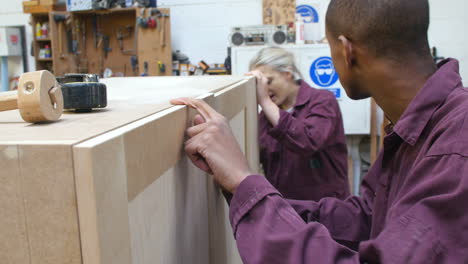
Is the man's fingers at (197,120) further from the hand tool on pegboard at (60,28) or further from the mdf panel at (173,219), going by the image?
→ the hand tool on pegboard at (60,28)

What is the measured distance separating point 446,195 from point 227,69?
352 cm

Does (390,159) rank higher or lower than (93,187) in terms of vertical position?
lower

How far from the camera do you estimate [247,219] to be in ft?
2.31

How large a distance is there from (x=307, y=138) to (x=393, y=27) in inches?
46.6

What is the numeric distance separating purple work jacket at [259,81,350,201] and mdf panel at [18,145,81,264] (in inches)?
68.2

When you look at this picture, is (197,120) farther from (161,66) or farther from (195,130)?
(161,66)

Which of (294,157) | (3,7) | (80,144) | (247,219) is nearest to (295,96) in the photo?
(294,157)

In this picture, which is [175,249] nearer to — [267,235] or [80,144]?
[267,235]

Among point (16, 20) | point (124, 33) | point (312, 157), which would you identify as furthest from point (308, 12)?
point (16, 20)

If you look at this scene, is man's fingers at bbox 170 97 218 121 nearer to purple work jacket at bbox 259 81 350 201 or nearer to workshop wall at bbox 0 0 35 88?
purple work jacket at bbox 259 81 350 201

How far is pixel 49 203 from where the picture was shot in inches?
15.5

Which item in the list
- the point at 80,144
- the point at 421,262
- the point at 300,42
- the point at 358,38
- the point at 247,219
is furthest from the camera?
the point at 300,42

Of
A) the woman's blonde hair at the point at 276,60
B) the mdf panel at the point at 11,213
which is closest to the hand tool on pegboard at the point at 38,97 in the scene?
the mdf panel at the point at 11,213

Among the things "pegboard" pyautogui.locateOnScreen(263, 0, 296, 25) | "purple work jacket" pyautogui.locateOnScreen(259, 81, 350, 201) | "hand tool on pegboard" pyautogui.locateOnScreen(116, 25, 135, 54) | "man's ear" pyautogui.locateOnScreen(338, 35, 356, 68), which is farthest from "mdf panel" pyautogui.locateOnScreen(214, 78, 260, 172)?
"hand tool on pegboard" pyautogui.locateOnScreen(116, 25, 135, 54)
